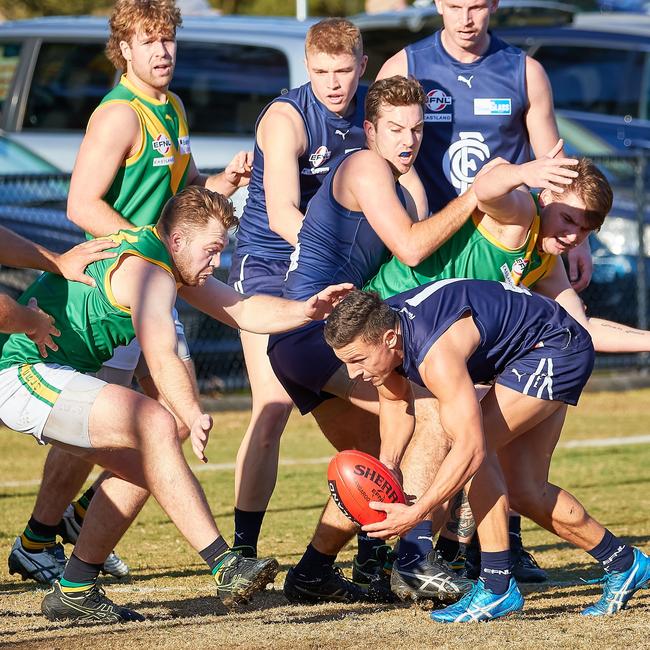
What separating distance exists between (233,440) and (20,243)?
16.7ft

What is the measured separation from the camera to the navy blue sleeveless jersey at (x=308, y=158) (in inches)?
232

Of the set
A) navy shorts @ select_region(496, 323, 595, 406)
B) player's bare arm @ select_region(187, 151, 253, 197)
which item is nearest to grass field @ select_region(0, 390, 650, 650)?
navy shorts @ select_region(496, 323, 595, 406)

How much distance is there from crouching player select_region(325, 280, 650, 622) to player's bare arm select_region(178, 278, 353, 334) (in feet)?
1.02

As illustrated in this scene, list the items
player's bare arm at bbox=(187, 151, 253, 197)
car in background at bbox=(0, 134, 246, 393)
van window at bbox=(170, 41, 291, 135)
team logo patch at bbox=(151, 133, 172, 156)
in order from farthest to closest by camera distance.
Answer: van window at bbox=(170, 41, 291, 135), car in background at bbox=(0, 134, 246, 393), player's bare arm at bbox=(187, 151, 253, 197), team logo patch at bbox=(151, 133, 172, 156)

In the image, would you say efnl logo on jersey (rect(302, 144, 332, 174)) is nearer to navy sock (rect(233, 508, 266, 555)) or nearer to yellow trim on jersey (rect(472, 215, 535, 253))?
yellow trim on jersey (rect(472, 215, 535, 253))

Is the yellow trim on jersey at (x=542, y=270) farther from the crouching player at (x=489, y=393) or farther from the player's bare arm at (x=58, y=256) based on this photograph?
the player's bare arm at (x=58, y=256)

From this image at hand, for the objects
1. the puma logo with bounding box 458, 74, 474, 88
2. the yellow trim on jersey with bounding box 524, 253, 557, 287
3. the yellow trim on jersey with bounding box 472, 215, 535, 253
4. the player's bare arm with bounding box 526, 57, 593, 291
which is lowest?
the yellow trim on jersey with bounding box 524, 253, 557, 287

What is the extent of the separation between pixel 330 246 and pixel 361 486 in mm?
1116

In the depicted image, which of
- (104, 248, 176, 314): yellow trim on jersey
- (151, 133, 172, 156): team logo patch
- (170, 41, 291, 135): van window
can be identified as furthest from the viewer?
(170, 41, 291, 135): van window

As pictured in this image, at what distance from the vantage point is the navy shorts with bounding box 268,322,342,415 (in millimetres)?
5363

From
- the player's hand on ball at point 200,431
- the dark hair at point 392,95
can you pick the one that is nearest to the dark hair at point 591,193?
the dark hair at point 392,95

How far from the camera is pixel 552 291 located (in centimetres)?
584

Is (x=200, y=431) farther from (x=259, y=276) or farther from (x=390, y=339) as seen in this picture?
(x=259, y=276)

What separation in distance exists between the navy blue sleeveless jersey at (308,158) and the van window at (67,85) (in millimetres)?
5145
